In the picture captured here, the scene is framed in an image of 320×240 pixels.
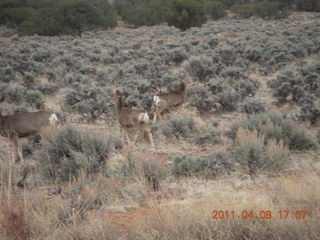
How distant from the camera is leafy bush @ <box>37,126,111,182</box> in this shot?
16.9 ft

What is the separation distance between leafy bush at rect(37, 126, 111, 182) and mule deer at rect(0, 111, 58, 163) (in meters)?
0.85

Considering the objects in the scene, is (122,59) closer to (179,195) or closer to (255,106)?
(255,106)

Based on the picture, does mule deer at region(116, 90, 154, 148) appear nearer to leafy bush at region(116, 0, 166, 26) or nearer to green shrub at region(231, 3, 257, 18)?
leafy bush at region(116, 0, 166, 26)

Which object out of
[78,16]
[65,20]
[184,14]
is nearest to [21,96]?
[184,14]

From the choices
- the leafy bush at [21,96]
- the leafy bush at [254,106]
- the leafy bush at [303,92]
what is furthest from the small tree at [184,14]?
the leafy bush at [254,106]

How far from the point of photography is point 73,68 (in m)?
15.9

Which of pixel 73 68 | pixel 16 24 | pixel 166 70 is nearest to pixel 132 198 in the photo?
pixel 166 70

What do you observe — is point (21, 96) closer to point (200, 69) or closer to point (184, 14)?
point (200, 69)

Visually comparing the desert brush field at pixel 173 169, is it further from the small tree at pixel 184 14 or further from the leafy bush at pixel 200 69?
the small tree at pixel 184 14

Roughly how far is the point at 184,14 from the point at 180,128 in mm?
32444

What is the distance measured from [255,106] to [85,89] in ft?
21.6

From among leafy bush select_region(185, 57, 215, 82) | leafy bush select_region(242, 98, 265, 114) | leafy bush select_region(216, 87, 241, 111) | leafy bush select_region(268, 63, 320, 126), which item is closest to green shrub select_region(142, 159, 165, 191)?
leafy bush select_region(242, 98, 265, 114)
